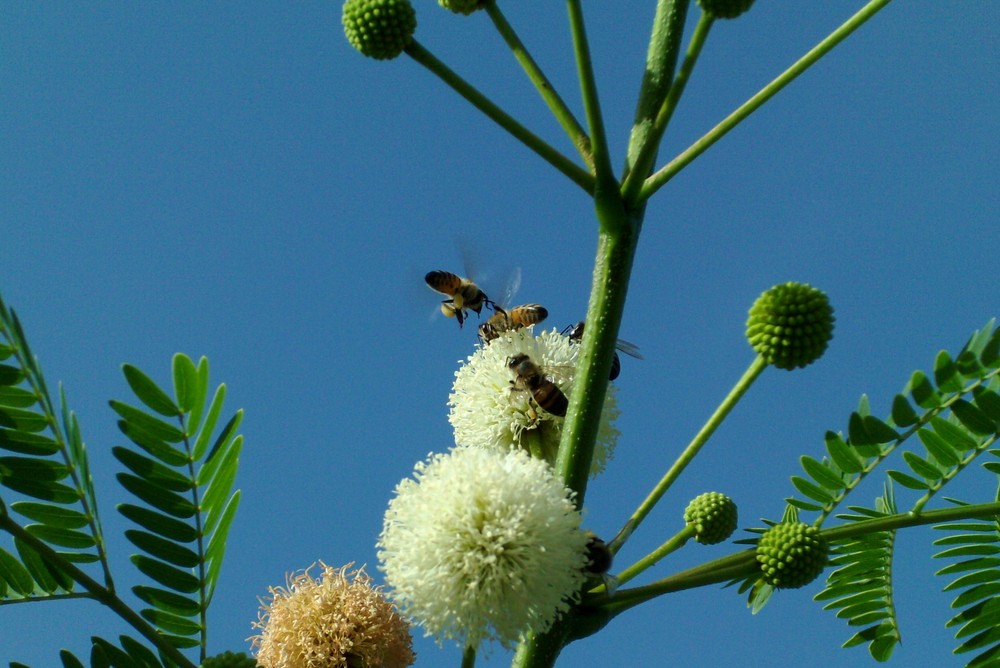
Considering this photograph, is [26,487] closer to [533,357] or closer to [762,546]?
[533,357]

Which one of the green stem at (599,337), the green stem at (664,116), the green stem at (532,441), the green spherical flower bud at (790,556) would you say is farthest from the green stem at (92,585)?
the green stem at (664,116)

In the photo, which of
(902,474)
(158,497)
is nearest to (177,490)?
(158,497)

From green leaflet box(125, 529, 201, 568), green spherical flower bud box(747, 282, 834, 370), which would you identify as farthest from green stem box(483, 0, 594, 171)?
green leaflet box(125, 529, 201, 568)

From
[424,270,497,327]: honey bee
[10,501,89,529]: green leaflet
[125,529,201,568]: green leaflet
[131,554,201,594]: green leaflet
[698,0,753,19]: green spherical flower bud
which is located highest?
[424,270,497,327]: honey bee

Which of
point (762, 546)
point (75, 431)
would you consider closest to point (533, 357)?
point (762, 546)

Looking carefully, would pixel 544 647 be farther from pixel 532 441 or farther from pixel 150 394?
pixel 150 394

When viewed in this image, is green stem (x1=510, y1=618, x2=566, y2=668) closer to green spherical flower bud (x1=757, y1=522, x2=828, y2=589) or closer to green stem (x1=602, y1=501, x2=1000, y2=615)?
green stem (x1=602, y1=501, x2=1000, y2=615)
